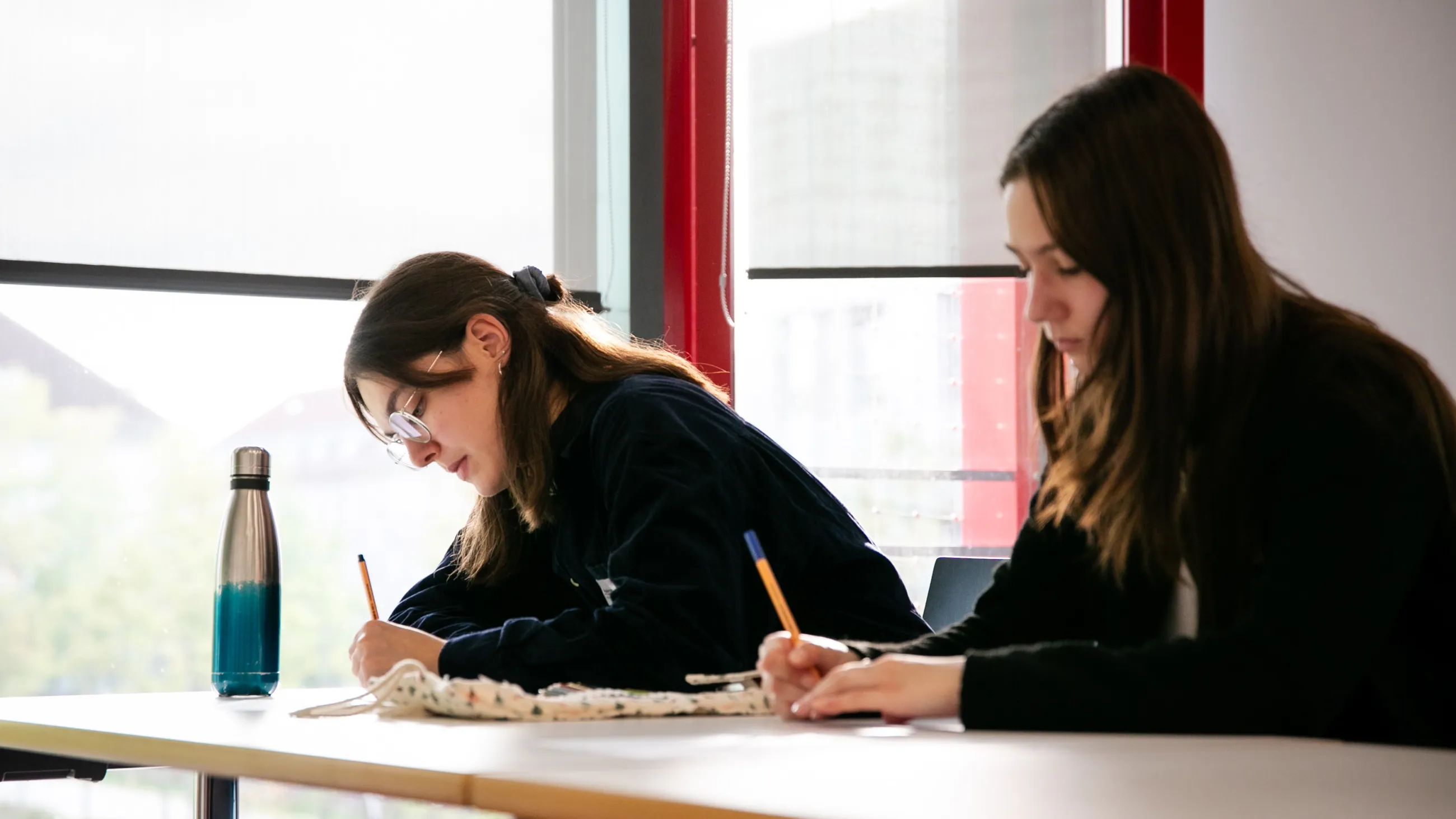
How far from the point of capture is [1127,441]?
122cm

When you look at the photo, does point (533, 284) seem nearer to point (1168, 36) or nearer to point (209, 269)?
point (209, 269)

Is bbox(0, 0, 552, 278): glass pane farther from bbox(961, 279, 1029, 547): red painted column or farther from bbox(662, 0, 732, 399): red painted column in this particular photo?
bbox(961, 279, 1029, 547): red painted column

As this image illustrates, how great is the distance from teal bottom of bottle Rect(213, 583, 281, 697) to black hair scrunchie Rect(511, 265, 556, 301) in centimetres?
53

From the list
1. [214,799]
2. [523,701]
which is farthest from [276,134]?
[523,701]

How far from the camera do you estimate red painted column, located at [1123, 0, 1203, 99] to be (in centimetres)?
315

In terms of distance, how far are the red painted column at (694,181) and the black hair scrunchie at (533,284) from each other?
98cm

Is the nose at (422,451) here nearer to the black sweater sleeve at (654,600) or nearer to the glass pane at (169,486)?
the black sweater sleeve at (654,600)

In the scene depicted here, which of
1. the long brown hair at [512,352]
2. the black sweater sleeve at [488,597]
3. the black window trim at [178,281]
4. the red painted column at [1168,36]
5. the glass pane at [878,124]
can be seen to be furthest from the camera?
the red painted column at [1168,36]

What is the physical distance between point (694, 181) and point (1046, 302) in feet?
5.78

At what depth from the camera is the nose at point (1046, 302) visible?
50.8 inches

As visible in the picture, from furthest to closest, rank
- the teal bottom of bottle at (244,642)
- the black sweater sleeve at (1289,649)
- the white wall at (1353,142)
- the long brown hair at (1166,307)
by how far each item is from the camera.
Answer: the white wall at (1353,142) → the teal bottom of bottle at (244,642) → the long brown hair at (1166,307) → the black sweater sleeve at (1289,649)

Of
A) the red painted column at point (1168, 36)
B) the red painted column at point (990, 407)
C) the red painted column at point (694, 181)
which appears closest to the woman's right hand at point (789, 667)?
the red painted column at point (694, 181)

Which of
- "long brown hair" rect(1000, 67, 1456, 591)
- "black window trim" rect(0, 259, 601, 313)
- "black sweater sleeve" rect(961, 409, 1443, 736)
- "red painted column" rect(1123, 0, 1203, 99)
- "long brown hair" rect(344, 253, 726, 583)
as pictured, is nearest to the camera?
"black sweater sleeve" rect(961, 409, 1443, 736)

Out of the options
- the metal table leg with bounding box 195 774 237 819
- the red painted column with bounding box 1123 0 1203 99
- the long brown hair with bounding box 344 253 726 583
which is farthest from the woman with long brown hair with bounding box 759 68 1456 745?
the red painted column with bounding box 1123 0 1203 99
